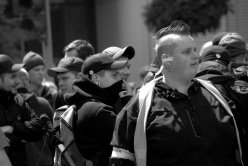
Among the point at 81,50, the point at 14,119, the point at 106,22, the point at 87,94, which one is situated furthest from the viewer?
the point at 106,22

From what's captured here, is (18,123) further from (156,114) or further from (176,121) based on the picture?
(176,121)

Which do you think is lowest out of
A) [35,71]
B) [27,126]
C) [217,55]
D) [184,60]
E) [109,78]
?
[27,126]

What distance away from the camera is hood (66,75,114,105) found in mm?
5359

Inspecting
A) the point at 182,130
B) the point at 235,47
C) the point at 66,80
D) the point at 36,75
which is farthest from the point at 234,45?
the point at 36,75

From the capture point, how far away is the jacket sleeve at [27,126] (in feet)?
20.7

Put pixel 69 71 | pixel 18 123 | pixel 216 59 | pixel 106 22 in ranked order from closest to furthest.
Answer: pixel 216 59
pixel 18 123
pixel 69 71
pixel 106 22

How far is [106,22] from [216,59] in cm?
1313

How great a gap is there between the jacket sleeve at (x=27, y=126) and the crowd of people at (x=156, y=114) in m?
0.01

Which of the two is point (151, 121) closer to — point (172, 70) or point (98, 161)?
point (172, 70)

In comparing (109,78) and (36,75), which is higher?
(109,78)

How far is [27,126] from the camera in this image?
6.33 m

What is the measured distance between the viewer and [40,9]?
13.8 metres

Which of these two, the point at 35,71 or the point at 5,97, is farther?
the point at 35,71

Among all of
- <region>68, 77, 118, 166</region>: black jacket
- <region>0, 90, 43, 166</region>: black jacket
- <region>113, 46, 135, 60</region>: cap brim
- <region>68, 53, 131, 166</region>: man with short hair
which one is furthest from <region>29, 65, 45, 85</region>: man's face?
<region>68, 77, 118, 166</region>: black jacket
